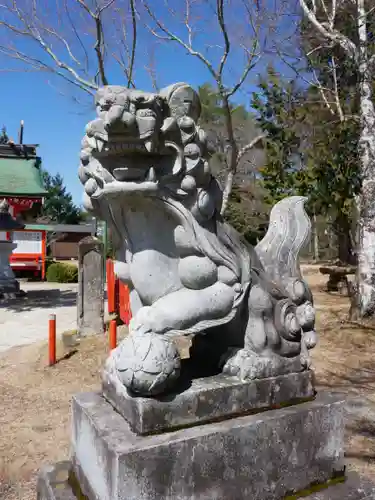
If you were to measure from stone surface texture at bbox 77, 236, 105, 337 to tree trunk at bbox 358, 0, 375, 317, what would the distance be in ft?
13.7

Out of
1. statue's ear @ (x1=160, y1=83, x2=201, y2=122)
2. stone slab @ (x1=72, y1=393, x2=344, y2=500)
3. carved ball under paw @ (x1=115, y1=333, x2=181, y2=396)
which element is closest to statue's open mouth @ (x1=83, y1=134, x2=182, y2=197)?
statue's ear @ (x1=160, y1=83, x2=201, y2=122)

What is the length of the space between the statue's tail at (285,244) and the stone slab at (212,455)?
67cm

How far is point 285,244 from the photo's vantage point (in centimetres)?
236

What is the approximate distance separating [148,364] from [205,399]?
35 cm

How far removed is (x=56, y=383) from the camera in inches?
191

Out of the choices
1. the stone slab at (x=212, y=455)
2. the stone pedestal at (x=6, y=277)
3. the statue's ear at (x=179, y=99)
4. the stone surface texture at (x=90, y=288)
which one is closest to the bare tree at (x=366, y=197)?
the stone surface texture at (x=90, y=288)

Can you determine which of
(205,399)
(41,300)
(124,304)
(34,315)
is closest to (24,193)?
(41,300)

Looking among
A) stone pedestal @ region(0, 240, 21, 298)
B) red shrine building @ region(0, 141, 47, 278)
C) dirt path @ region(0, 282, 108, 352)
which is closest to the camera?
dirt path @ region(0, 282, 108, 352)

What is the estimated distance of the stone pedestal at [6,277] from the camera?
39.4 ft

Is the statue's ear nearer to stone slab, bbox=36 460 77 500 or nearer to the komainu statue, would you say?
the komainu statue

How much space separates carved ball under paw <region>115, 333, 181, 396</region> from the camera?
1.68 meters

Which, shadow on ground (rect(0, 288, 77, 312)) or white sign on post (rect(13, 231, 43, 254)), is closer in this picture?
shadow on ground (rect(0, 288, 77, 312))

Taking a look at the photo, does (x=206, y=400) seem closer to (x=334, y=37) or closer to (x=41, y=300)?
(x=334, y=37)

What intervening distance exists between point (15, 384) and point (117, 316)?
3.15m
